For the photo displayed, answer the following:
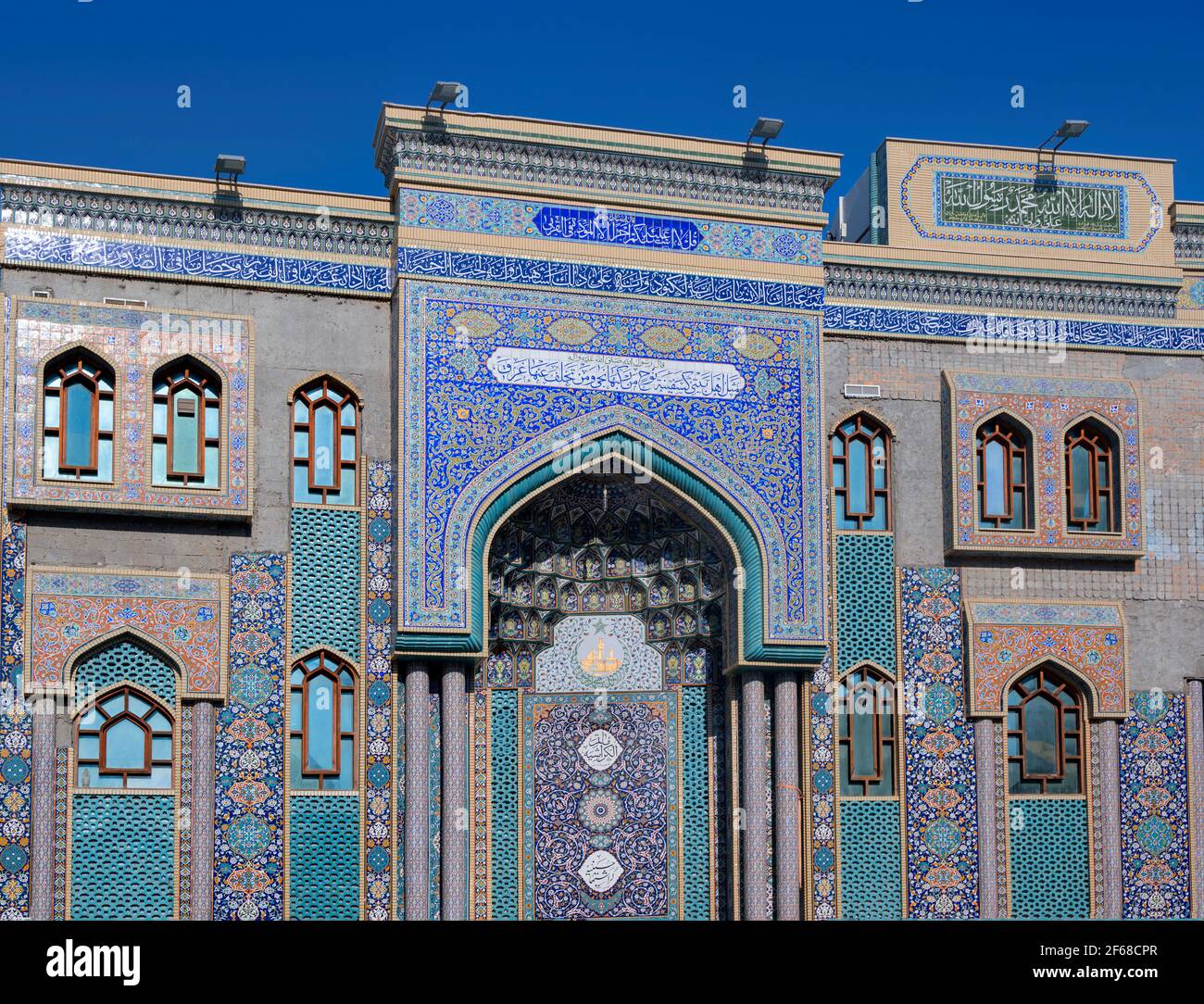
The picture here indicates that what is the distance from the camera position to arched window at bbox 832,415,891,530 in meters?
13.3

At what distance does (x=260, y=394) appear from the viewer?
12.4 m

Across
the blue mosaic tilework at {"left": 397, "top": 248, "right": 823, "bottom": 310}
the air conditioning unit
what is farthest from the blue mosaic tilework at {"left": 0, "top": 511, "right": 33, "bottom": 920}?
the air conditioning unit

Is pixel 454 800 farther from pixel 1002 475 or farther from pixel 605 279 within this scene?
pixel 1002 475

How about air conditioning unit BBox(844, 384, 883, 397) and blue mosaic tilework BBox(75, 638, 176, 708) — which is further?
air conditioning unit BBox(844, 384, 883, 397)

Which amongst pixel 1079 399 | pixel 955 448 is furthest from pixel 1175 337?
pixel 955 448

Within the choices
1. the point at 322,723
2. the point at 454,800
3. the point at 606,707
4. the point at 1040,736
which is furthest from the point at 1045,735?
the point at 322,723

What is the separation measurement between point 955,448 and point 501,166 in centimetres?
327

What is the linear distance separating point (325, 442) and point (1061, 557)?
4.61m

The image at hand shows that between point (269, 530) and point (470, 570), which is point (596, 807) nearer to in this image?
point (470, 570)

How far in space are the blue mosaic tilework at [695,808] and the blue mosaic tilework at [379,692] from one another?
77.7 inches

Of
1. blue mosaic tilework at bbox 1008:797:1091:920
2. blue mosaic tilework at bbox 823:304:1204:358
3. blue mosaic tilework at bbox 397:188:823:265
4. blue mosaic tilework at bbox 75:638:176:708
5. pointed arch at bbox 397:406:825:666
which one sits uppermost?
blue mosaic tilework at bbox 397:188:823:265

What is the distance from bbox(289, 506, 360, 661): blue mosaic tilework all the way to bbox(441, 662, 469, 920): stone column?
0.61m

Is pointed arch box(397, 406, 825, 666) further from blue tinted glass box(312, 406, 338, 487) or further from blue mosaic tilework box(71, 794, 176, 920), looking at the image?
blue mosaic tilework box(71, 794, 176, 920)

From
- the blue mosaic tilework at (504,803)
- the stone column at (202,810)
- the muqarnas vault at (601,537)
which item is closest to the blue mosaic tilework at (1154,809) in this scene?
the muqarnas vault at (601,537)
